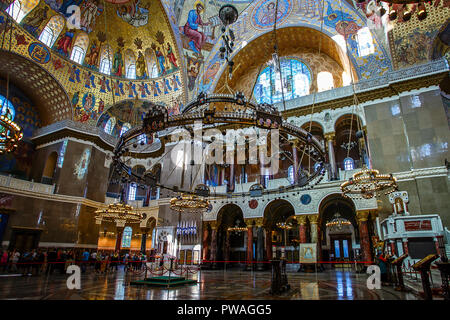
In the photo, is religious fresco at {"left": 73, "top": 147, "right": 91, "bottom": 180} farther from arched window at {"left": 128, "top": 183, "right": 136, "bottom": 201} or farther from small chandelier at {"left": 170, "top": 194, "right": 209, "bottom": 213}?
small chandelier at {"left": 170, "top": 194, "right": 209, "bottom": 213}

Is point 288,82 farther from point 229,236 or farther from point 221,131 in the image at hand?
point 229,236

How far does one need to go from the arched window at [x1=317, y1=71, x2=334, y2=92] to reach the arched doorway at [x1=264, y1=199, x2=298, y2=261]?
347 inches

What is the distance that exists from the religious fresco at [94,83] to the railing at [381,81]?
32.7 feet

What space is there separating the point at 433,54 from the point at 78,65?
79.5 ft

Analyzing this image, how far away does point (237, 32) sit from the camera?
2081 cm

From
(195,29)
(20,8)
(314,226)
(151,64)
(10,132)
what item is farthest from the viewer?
(151,64)

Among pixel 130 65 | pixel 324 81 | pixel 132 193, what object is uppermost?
pixel 130 65

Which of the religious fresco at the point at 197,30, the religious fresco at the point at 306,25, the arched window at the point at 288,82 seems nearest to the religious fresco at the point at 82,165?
the religious fresco at the point at 197,30

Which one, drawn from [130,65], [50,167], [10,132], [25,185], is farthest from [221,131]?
[50,167]

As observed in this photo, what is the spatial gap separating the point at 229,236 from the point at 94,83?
16.5m

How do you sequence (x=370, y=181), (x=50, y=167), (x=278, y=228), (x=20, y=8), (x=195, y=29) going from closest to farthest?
(x=370, y=181) < (x=20, y=8) < (x=278, y=228) < (x=195, y=29) < (x=50, y=167)

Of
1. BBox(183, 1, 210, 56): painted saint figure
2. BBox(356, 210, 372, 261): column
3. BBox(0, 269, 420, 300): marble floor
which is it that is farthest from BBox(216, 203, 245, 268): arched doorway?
BBox(183, 1, 210, 56): painted saint figure

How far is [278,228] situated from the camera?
2058 cm
